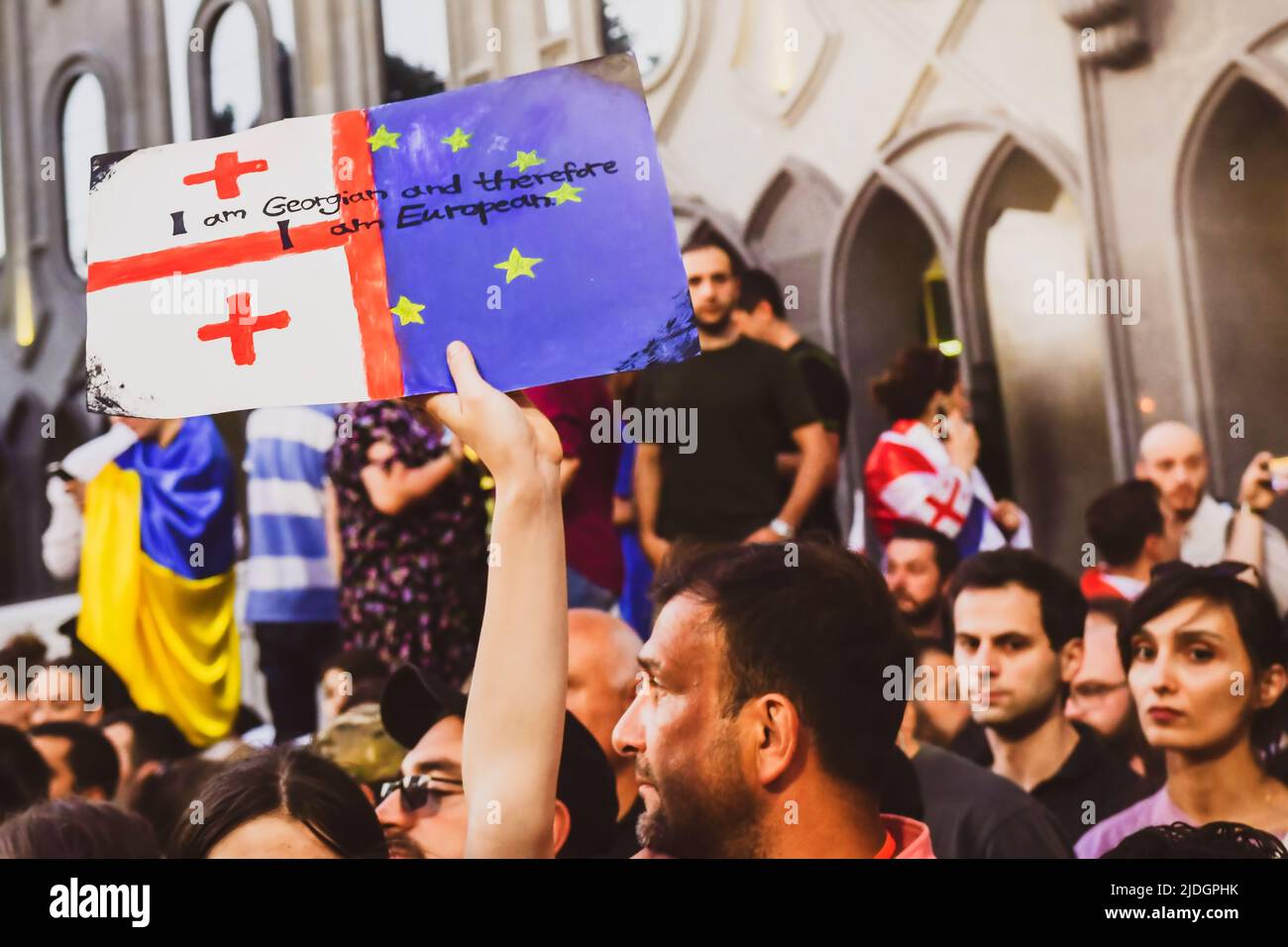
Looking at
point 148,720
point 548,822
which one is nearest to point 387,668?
point 148,720

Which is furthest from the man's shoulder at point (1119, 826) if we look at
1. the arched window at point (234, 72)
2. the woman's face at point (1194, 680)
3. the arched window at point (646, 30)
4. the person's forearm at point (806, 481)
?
the arched window at point (234, 72)

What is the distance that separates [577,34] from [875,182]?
80cm

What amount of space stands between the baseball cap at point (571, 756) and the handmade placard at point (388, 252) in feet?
2.50

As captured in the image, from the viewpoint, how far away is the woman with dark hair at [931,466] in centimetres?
345

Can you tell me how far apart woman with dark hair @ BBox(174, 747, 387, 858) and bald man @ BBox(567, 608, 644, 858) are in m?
0.69

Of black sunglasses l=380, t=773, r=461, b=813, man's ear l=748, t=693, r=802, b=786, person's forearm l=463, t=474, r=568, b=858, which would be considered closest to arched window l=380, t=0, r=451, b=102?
black sunglasses l=380, t=773, r=461, b=813

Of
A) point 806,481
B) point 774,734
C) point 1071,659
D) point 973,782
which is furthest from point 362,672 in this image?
point 774,734

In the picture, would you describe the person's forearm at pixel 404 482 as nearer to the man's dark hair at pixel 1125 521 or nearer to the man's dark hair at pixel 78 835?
the man's dark hair at pixel 78 835

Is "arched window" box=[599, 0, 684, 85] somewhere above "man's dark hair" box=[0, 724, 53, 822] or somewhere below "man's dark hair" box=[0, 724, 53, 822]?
above

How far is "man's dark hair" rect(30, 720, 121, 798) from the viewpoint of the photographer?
3.76m

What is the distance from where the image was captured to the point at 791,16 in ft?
12.3

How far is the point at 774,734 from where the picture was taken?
5.98 feet

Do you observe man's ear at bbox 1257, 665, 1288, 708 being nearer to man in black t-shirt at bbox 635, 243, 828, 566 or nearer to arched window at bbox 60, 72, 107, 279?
man in black t-shirt at bbox 635, 243, 828, 566
